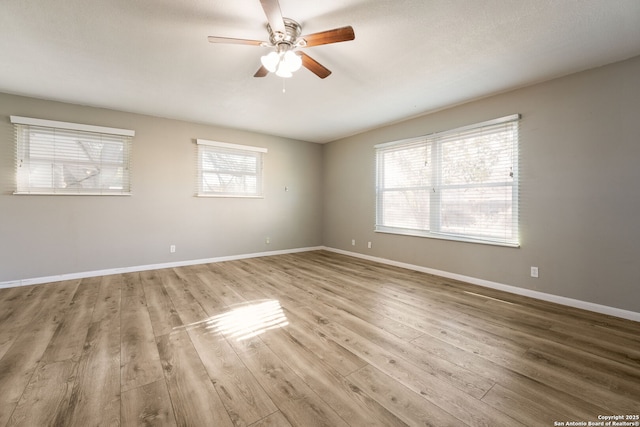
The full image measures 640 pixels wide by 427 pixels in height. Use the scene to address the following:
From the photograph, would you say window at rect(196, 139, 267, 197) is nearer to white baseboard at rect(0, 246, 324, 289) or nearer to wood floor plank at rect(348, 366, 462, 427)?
white baseboard at rect(0, 246, 324, 289)

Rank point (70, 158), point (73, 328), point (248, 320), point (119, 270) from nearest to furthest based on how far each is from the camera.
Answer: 1. point (73, 328)
2. point (248, 320)
3. point (70, 158)
4. point (119, 270)

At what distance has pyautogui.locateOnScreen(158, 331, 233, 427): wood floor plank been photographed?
4.23 ft

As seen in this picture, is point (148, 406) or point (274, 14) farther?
point (274, 14)

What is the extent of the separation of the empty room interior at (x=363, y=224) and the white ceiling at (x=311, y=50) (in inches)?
0.9

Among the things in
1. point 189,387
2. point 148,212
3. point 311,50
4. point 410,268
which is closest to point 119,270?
point 148,212

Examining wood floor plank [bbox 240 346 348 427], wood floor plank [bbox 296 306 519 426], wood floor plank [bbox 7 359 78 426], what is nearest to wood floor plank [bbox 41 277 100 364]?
wood floor plank [bbox 7 359 78 426]

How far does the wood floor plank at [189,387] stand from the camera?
1288mm

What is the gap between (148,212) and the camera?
419cm

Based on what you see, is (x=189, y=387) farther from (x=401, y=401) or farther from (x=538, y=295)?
(x=538, y=295)

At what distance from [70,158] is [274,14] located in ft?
12.7

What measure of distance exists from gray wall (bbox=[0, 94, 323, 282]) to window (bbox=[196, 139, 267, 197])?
0.14 m

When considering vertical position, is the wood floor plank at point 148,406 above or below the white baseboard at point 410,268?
below

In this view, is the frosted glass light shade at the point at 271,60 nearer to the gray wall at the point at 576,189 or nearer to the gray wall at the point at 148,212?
the gray wall at the point at 576,189

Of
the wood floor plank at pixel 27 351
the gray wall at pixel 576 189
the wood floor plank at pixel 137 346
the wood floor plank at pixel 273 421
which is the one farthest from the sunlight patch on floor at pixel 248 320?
the gray wall at pixel 576 189
